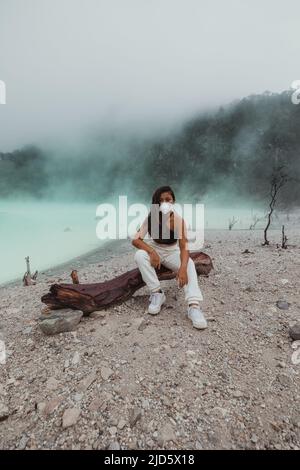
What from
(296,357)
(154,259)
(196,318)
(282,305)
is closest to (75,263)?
(154,259)

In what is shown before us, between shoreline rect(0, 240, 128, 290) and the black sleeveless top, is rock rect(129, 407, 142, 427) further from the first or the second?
shoreline rect(0, 240, 128, 290)

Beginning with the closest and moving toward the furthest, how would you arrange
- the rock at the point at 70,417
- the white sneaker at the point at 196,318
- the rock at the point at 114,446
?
1. the rock at the point at 114,446
2. the rock at the point at 70,417
3. the white sneaker at the point at 196,318

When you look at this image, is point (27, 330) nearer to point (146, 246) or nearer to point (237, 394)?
point (146, 246)

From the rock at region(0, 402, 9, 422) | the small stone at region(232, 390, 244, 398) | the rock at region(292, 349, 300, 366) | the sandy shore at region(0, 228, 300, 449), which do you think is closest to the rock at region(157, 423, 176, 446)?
the sandy shore at region(0, 228, 300, 449)

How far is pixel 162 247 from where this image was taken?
5594mm

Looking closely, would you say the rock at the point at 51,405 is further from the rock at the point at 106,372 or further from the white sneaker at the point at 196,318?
the white sneaker at the point at 196,318

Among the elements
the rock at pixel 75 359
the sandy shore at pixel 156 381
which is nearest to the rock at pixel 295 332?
the sandy shore at pixel 156 381

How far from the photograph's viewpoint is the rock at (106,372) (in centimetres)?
368

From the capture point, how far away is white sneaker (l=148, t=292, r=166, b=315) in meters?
5.17

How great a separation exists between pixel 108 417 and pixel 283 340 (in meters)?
3.00

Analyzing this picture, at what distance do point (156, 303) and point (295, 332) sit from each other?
2.35 meters

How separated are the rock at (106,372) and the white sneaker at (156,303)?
154cm

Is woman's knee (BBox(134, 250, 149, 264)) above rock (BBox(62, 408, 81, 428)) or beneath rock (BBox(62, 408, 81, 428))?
above

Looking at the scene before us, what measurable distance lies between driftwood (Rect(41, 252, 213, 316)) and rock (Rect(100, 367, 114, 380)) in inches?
63.2
